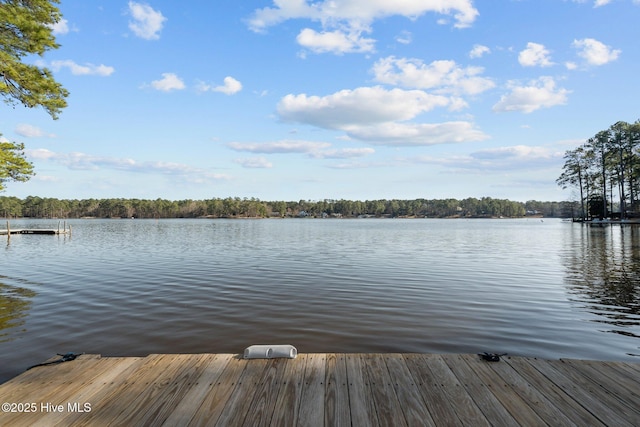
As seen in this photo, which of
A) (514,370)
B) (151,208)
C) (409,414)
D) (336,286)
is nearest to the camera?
(409,414)

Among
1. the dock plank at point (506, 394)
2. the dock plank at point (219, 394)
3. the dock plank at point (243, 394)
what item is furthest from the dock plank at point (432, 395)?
the dock plank at point (219, 394)

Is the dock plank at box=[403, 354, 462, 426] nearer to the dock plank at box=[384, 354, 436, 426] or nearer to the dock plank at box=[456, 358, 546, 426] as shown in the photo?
the dock plank at box=[384, 354, 436, 426]

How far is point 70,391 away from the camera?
13.6ft

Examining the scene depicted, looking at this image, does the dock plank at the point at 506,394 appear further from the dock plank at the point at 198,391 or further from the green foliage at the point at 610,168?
the green foliage at the point at 610,168

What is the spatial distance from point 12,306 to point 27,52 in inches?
407

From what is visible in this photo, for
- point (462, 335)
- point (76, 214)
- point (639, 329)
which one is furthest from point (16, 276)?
point (76, 214)

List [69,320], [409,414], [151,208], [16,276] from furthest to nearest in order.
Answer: [151,208] → [16,276] → [69,320] → [409,414]

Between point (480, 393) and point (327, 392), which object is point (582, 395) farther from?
point (327, 392)

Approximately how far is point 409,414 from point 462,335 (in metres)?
4.95

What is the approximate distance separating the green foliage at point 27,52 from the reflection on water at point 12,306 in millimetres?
7402

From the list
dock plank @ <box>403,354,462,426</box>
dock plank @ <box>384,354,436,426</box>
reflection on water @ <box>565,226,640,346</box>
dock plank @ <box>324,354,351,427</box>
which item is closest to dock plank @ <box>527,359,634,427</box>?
dock plank @ <box>403,354,462,426</box>

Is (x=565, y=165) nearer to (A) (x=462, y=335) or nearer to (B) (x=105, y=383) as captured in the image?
(A) (x=462, y=335)

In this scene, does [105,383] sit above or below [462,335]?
above

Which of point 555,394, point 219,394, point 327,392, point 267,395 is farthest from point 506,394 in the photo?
point 219,394
